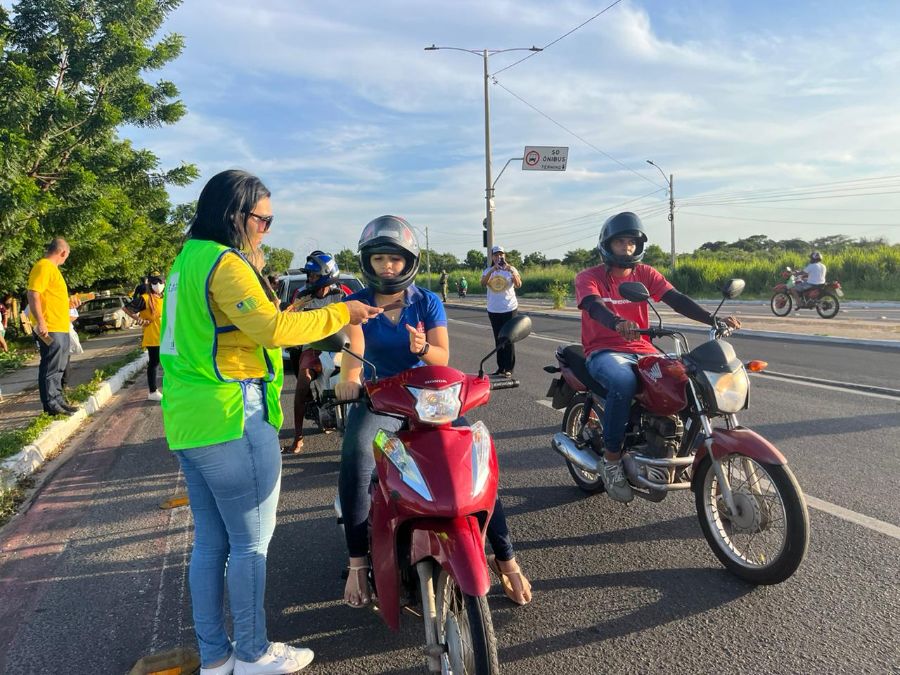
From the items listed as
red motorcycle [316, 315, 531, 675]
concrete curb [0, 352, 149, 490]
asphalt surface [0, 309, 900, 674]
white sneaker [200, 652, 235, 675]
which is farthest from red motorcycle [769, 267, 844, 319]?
white sneaker [200, 652, 235, 675]

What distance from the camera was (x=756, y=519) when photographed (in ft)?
9.87

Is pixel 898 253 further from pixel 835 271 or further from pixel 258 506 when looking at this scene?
pixel 258 506

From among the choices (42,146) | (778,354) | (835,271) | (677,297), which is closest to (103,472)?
(677,297)

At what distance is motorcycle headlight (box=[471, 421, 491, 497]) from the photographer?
2.20 meters

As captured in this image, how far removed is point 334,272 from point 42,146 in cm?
667

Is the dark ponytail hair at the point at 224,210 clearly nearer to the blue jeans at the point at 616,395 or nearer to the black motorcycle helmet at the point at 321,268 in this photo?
the blue jeans at the point at 616,395

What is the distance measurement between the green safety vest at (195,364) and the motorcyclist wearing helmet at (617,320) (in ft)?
7.41

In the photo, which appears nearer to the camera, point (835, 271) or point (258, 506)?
point (258, 506)

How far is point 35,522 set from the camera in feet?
14.2

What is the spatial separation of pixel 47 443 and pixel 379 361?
484cm

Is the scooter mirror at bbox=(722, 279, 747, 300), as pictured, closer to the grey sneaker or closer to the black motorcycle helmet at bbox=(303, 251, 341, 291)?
the grey sneaker

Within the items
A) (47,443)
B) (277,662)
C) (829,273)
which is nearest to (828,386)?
(277,662)

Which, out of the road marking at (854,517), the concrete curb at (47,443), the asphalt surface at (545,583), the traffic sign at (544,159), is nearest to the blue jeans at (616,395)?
the asphalt surface at (545,583)

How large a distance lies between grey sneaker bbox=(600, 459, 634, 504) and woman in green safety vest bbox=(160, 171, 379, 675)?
202cm
